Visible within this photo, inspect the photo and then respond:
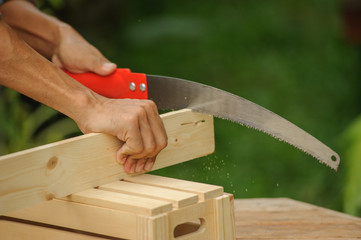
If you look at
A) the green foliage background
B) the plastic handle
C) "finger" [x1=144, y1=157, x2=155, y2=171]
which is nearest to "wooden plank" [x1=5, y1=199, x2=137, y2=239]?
"finger" [x1=144, y1=157, x2=155, y2=171]

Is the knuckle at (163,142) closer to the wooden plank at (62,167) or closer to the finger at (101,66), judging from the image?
the wooden plank at (62,167)

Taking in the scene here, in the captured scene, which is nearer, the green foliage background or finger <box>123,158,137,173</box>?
finger <box>123,158,137,173</box>

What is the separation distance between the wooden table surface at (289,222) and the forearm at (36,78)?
828mm

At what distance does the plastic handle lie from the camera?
2.84 meters

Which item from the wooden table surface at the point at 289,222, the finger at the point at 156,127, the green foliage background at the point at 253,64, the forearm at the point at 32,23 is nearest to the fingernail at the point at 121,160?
the finger at the point at 156,127

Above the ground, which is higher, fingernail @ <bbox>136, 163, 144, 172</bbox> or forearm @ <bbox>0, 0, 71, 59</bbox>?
forearm @ <bbox>0, 0, 71, 59</bbox>

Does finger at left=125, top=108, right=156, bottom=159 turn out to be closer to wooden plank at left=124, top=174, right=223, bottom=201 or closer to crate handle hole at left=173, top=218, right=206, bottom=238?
wooden plank at left=124, top=174, right=223, bottom=201

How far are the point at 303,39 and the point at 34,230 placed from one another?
5236 mm

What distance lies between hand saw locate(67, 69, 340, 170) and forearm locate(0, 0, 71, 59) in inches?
13.6

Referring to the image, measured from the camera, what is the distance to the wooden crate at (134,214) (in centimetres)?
224

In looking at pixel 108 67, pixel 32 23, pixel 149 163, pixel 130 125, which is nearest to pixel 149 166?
pixel 149 163

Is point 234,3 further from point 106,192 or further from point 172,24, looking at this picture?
point 106,192

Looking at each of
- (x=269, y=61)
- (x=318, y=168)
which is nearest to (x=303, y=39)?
(x=269, y=61)

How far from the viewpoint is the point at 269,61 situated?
7004 millimetres
